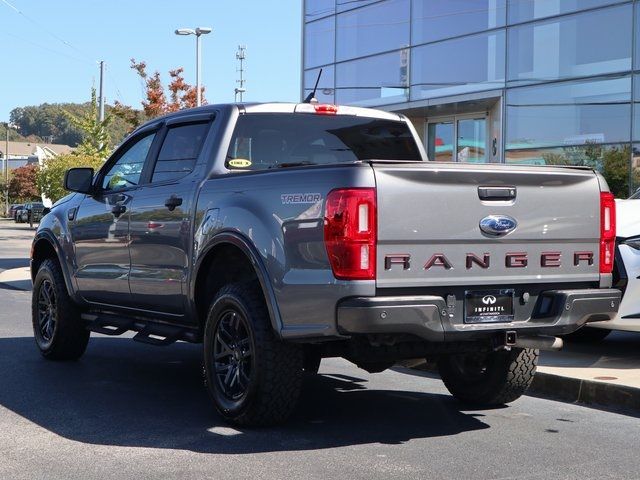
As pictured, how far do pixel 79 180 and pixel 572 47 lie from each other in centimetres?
1277

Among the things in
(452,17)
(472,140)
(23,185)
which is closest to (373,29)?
(452,17)

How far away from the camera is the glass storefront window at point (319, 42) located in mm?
23562

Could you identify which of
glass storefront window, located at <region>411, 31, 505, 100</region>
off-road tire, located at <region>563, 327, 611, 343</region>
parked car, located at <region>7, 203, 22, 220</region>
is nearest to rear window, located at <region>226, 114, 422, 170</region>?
off-road tire, located at <region>563, 327, 611, 343</region>

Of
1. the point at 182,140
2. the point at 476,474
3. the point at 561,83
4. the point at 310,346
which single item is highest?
the point at 561,83

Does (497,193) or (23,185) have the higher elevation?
(23,185)

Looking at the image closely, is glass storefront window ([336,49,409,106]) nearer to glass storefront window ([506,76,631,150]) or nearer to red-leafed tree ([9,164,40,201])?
glass storefront window ([506,76,631,150])

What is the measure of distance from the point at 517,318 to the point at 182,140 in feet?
9.35

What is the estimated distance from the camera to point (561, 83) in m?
18.6

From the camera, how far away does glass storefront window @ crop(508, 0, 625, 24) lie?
60.2 feet

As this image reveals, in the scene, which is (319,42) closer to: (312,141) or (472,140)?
(472,140)

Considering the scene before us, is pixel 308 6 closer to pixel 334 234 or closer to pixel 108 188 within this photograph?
pixel 108 188

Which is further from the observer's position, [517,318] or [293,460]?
[517,318]

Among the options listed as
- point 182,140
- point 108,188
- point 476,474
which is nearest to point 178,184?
point 182,140

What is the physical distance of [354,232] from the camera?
17.1ft
